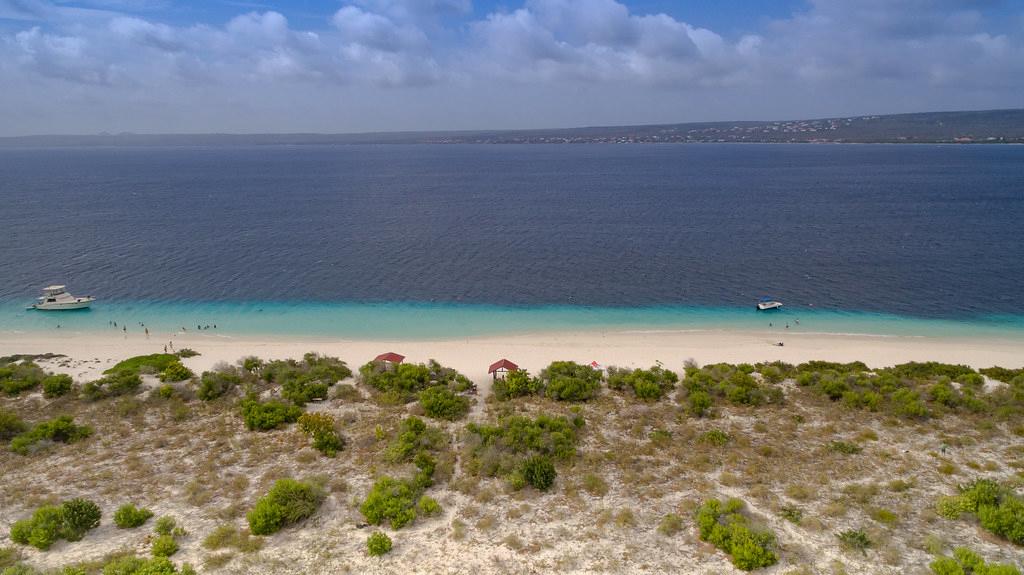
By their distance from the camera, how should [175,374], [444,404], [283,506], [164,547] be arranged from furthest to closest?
[175,374] → [444,404] → [283,506] → [164,547]

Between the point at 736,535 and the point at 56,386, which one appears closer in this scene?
the point at 736,535

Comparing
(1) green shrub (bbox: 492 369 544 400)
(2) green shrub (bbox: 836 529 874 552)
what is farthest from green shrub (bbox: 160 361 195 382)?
(2) green shrub (bbox: 836 529 874 552)

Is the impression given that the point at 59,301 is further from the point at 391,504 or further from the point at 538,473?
the point at 538,473

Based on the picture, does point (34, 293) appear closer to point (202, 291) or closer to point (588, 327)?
point (202, 291)

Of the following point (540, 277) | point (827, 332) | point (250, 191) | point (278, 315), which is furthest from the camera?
point (250, 191)

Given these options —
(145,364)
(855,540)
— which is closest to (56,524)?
(145,364)

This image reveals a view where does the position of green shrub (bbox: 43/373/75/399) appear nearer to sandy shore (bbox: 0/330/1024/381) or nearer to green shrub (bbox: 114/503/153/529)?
sandy shore (bbox: 0/330/1024/381)

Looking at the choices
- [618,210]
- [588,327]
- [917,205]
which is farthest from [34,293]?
[917,205]
